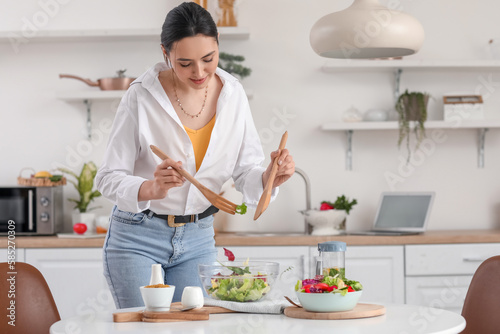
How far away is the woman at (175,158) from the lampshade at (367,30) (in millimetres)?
314

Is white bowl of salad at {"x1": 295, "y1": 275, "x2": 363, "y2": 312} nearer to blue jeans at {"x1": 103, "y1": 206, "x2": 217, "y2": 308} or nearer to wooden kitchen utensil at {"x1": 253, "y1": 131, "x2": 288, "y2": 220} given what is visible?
wooden kitchen utensil at {"x1": 253, "y1": 131, "x2": 288, "y2": 220}

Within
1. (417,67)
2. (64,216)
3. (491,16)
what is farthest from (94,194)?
(491,16)

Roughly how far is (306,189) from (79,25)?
1.53m

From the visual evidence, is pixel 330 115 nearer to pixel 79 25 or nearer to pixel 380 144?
pixel 380 144

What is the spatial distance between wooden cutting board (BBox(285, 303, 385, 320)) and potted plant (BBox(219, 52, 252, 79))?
226 centimetres

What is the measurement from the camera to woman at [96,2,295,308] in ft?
6.31

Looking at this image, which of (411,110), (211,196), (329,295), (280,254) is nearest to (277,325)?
(329,295)

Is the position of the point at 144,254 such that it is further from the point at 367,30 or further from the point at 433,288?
the point at 433,288

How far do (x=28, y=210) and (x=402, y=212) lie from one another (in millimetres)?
1900

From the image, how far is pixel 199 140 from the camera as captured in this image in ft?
6.74

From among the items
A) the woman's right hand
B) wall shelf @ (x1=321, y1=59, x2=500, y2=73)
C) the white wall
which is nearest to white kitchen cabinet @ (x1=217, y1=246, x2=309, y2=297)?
the white wall

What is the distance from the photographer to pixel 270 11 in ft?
13.0

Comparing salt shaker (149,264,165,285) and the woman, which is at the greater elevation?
the woman

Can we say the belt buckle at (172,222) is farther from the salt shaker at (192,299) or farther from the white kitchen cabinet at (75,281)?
the white kitchen cabinet at (75,281)
